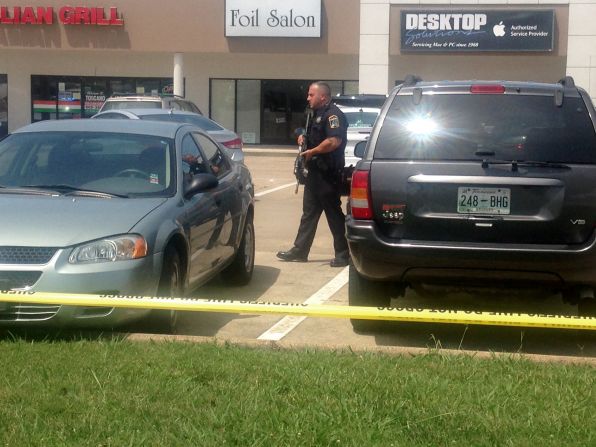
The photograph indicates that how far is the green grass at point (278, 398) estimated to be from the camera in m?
4.46

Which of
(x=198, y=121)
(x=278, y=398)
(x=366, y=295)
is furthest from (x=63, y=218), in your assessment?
(x=198, y=121)

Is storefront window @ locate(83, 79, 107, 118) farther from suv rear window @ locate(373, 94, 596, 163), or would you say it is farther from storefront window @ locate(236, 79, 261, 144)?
suv rear window @ locate(373, 94, 596, 163)

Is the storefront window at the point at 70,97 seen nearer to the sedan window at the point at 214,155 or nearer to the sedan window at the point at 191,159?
the sedan window at the point at 214,155

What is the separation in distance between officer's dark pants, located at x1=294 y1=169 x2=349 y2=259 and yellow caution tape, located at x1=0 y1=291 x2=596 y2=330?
387 centimetres

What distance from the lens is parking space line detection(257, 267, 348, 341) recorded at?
7012mm

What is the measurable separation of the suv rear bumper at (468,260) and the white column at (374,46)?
2507 cm

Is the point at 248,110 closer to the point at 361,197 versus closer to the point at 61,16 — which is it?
the point at 61,16

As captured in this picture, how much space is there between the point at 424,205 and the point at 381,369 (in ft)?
4.28

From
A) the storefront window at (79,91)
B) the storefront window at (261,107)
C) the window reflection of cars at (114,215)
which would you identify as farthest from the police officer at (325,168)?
the storefront window at (79,91)

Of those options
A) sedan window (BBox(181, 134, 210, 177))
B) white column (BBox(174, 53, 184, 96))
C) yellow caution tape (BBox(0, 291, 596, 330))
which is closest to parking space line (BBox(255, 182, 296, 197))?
sedan window (BBox(181, 134, 210, 177))

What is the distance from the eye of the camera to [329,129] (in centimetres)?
998

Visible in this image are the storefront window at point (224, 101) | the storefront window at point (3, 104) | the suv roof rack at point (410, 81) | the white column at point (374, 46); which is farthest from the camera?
the storefront window at point (3, 104)

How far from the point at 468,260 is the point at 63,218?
257 centimetres

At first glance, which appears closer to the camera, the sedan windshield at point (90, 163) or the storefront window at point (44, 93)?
the sedan windshield at point (90, 163)
